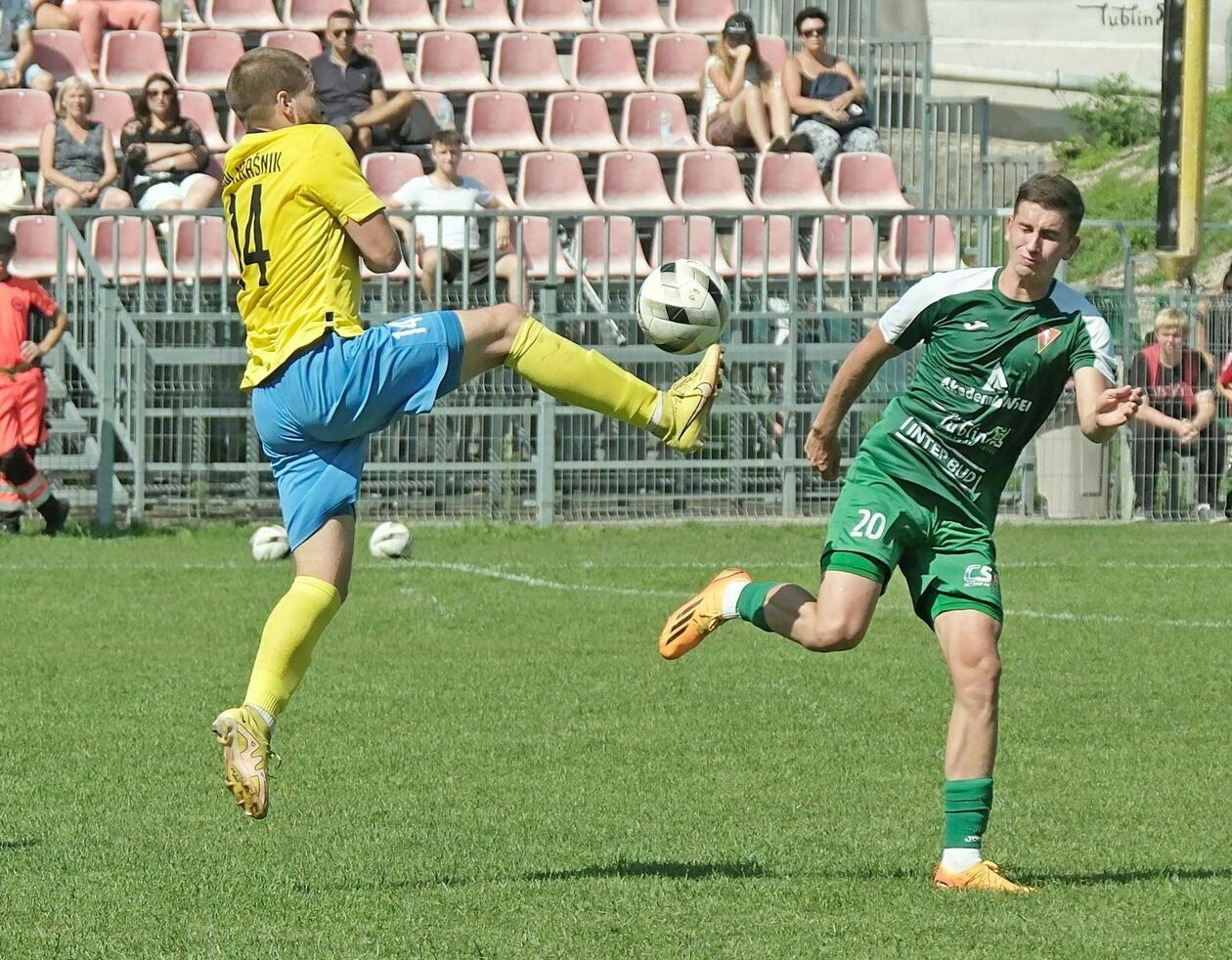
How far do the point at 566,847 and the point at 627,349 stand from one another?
9772mm

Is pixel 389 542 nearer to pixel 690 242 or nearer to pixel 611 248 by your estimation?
pixel 611 248

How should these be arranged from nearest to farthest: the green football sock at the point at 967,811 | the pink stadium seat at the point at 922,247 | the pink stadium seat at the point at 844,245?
the green football sock at the point at 967,811, the pink stadium seat at the point at 844,245, the pink stadium seat at the point at 922,247

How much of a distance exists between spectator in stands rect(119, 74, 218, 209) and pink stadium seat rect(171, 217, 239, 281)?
2.37 ft

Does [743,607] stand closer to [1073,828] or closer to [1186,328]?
[1073,828]

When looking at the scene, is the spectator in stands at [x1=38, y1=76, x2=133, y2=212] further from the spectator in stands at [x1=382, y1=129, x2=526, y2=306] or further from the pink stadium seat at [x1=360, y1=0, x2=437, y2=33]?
the pink stadium seat at [x1=360, y1=0, x2=437, y2=33]

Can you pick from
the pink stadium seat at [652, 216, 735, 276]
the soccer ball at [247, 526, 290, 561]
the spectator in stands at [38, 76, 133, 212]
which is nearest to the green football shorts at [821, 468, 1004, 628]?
the soccer ball at [247, 526, 290, 561]

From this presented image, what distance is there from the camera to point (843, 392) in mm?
6086

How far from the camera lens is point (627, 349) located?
51.1 ft

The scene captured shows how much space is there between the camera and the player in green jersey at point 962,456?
557 centimetres

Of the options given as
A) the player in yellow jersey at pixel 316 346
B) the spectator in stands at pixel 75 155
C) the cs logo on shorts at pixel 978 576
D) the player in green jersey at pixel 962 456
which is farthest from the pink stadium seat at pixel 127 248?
the cs logo on shorts at pixel 978 576

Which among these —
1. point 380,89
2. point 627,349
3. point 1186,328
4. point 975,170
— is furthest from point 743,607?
point 975,170

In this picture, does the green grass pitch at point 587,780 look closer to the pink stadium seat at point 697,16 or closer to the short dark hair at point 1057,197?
the short dark hair at point 1057,197

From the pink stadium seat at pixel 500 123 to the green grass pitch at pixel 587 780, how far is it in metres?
7.25

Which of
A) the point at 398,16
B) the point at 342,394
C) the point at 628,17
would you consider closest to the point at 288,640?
the point at 342,394
